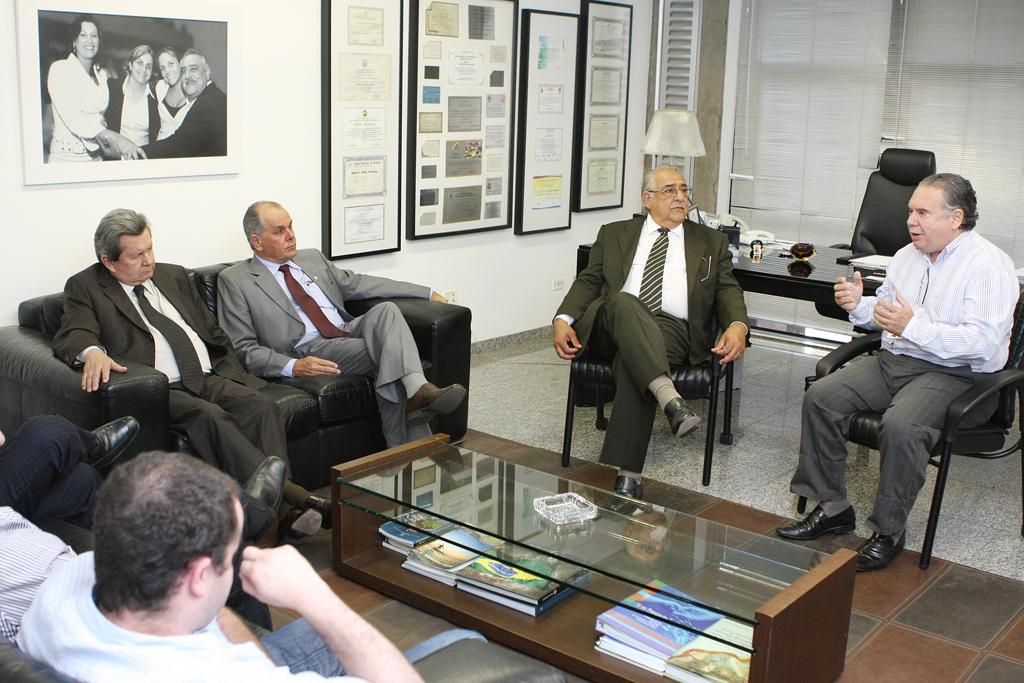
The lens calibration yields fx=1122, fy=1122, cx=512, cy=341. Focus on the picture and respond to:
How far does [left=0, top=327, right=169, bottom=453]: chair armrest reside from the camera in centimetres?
356

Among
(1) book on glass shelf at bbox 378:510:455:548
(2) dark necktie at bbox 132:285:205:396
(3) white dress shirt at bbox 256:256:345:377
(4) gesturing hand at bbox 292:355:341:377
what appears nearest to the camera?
(1) book on glass shelf at bbox 378:510:455:548

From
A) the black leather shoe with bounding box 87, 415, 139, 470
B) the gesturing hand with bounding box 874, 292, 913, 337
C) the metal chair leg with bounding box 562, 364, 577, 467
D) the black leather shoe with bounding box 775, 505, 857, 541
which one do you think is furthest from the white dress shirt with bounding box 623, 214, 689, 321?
the black leather shoe with bounding box 87, 415, 139, 470

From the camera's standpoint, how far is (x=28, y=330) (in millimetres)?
4074

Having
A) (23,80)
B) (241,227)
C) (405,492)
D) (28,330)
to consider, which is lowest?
(405,492)

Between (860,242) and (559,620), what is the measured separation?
3388 millimetres

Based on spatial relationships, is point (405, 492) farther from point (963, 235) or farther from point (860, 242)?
point (860, 242)

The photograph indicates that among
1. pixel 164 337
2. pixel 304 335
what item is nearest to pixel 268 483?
pixel 164 337

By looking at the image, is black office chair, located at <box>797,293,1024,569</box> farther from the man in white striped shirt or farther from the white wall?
the white wall

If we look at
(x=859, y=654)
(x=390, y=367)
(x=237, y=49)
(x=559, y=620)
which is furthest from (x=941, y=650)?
(x=237, y=49)

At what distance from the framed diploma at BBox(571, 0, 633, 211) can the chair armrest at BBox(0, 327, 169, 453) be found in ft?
12.1

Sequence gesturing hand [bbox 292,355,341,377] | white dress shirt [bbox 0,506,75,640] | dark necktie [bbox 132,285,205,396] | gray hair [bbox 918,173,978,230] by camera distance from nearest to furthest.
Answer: white dress shirt [bbox 0,506,75,640]
gray hair [bbox 918,173,978,230]
dark necktie [bbox 132,285,205,396]
gesturing hand [bbox 292,355,341,377]

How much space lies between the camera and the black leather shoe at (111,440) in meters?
3.35

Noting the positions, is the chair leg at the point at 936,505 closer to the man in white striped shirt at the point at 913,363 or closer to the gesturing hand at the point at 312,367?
the man in white striped shirt at the point at 913,363

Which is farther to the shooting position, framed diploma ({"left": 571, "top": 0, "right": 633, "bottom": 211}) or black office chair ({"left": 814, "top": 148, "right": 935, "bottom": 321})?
framed diploma ({"left": 571, "top": 0, "right": 633, "bottom": 211})
